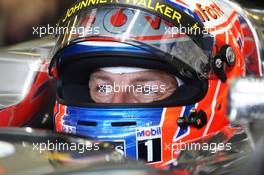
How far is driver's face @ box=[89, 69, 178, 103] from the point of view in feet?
3.92

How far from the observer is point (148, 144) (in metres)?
1.09

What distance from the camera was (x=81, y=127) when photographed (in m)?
1.15

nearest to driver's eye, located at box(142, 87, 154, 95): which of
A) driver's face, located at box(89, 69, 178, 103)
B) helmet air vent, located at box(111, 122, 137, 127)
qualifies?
driver's face, located at box(89, 69, 178, 103)

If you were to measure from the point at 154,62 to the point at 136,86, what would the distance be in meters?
0.10

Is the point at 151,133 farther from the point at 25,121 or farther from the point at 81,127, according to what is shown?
the point at 25,121

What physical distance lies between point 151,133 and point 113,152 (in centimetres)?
52

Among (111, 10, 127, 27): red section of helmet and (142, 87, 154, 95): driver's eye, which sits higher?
(111, 10, 127, 27): red section of helmet

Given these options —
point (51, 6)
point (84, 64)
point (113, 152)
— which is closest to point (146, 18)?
point (84, 64)
